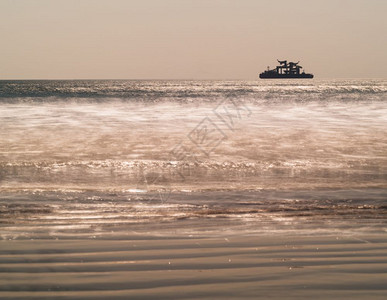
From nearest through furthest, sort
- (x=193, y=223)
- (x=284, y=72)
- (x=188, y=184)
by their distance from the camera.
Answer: (x=193, y=223) → (x=188, y=184) → (x=284, y=72)

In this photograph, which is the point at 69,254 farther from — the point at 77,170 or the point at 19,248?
the point at 77,170

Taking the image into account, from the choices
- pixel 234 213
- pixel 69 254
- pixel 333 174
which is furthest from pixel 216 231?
pixel 333 174

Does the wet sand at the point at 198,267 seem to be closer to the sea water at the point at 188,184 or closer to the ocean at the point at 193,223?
the ocean at the point at 193,223

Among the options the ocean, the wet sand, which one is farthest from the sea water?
the wet sand

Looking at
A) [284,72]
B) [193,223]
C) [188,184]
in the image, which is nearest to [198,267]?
[193,223]

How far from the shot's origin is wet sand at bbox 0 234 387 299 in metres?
3.44

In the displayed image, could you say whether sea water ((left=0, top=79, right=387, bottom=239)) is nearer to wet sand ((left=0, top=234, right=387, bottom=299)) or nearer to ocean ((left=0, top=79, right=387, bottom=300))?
ocean ((left=0, top=79, right=387, bottom=300))

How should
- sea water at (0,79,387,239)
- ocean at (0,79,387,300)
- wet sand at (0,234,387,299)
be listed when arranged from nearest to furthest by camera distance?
wet sand at (0,234,387,299) < ocean at (0,79,387,300) < sea water at (0,79,387,239)

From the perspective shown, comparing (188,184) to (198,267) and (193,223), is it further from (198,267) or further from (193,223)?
(198,267)

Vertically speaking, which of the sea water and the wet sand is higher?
the wet sand

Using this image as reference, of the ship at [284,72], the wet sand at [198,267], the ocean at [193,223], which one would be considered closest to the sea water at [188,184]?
the ocean at [193,223]

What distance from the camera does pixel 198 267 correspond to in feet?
12.8

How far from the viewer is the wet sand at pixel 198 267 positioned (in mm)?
3436

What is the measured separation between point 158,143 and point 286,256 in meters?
10.1
